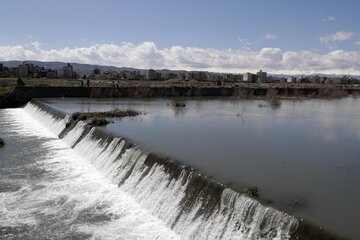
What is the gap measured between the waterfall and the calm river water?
2.86ft

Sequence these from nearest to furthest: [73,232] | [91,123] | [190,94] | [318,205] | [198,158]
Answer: [318,205] < [73,232] < [198,158] < [91,123] < [190,94]

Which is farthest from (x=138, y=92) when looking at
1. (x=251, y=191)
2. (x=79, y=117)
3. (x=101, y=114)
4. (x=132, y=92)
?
(x=251, y=191)

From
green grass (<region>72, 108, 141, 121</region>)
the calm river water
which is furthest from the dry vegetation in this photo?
the calm river water

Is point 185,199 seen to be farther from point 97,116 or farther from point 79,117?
point 97,116

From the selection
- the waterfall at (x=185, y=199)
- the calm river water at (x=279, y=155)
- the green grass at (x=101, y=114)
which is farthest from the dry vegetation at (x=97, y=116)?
the waterfall at (x=185, y=199)

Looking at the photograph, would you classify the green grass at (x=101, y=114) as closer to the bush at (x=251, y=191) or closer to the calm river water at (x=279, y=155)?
the calm river water at (x=279, y=155)

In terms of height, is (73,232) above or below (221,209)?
below

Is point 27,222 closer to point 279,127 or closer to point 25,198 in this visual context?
point 25,198

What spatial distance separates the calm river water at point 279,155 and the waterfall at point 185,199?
2.86 feet

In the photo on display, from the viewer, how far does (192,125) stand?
2525 cm

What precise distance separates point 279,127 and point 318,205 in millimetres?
14547

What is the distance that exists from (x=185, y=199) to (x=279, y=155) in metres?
6.37

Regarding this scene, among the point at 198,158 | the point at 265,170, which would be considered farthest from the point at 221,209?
the point at 198,158

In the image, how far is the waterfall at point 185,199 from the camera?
30.9 feet
